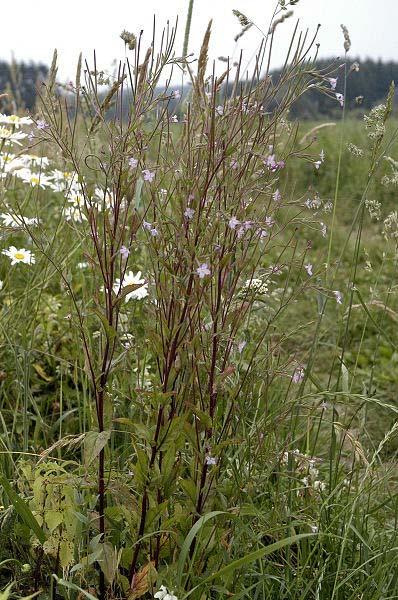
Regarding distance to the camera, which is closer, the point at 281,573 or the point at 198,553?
the point at 198,553

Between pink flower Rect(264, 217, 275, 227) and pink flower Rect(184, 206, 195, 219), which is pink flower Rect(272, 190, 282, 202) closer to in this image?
pink flower Rect(264, 217, 275, 227)

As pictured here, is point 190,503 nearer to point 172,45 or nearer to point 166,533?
point 166,533

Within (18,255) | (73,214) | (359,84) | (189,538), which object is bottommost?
(189,538)

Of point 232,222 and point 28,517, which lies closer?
point 232,222

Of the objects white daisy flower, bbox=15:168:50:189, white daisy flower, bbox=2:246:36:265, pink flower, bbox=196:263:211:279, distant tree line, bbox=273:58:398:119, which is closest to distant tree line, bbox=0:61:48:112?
distant tree line, bbox=273:58:398:119

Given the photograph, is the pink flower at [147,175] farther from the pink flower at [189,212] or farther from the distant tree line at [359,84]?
the distant tree line at [359,84]

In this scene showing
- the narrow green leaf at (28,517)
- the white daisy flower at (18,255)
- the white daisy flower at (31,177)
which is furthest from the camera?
the white daisy flower at (31,177)

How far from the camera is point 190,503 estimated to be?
159cm

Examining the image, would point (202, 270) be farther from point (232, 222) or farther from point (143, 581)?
point (143, 581)

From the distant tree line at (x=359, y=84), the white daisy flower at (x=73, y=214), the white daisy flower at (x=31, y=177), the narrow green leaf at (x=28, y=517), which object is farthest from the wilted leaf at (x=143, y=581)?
the white daisy flower at (x=31, y=177)

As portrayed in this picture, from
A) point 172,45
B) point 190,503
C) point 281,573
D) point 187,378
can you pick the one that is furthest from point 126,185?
point 281,573

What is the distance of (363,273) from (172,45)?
178 inches

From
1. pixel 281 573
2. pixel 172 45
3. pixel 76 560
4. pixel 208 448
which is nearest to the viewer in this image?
pixel 172 45

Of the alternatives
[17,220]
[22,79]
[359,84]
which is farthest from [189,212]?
[22,79]
